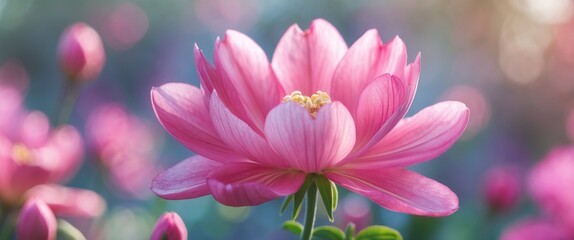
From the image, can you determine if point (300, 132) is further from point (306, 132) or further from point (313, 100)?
point (313, 100)

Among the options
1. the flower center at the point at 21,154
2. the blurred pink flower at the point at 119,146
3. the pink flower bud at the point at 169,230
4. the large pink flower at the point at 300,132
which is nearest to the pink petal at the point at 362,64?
the large pink flower at the point at 300,132

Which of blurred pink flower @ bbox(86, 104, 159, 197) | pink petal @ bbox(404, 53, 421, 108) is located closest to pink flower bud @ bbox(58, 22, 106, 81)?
blurred pink flower @ bbox(86, 104, 159, 197)

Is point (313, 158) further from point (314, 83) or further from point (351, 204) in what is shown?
point (351, 204)

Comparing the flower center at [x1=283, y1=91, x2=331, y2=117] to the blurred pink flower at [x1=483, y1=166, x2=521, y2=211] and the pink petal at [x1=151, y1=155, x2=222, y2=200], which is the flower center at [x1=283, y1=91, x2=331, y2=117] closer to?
the pink petal at [x1=151, y1=155, x2=222, y2=200]

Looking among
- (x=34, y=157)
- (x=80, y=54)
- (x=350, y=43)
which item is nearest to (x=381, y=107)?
(x=34, y=157)

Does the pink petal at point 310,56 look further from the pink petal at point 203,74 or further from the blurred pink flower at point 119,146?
the blurred pink flower at point 119,146
